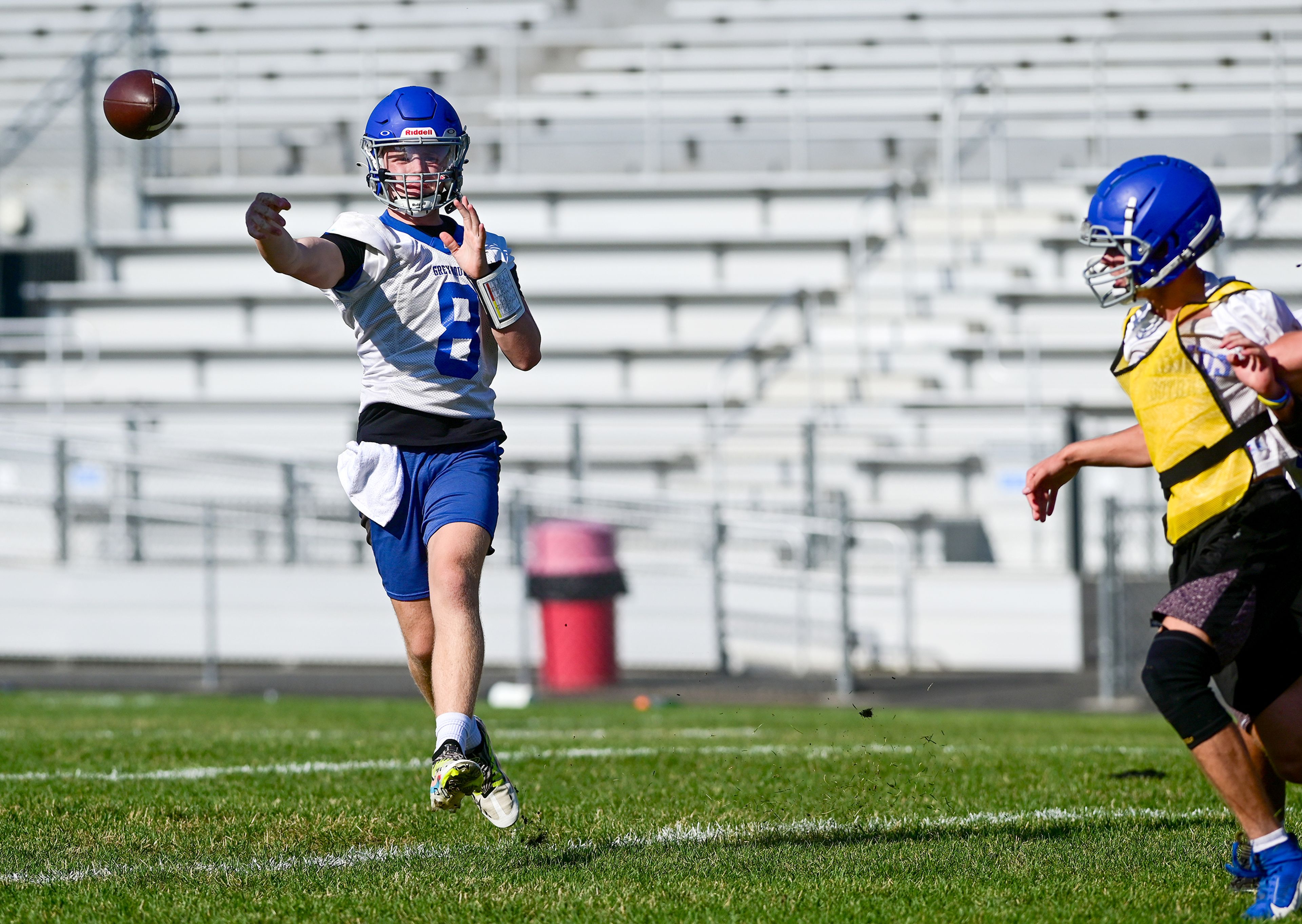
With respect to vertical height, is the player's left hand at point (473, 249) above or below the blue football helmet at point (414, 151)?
below

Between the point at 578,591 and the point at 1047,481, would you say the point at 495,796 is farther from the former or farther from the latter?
the point at 578,591

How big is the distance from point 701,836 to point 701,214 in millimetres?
15483

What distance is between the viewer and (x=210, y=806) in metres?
5.48

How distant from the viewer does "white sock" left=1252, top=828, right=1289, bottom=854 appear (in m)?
3.75

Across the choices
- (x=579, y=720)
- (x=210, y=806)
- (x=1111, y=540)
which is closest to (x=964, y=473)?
(x=1111, y=540)

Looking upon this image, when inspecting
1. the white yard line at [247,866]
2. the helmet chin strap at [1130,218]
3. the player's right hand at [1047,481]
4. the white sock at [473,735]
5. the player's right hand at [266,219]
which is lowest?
the white yard line at [247,866]

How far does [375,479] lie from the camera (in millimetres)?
4879

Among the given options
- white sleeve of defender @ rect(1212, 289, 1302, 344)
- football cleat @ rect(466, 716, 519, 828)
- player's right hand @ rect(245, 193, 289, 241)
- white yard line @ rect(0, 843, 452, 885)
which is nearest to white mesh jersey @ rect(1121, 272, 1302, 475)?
white sleeve of defender @ rect(1212, 289, 1302, 344)

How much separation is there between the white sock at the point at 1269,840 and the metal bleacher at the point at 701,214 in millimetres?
11416

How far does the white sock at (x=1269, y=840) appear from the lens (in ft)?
12.3

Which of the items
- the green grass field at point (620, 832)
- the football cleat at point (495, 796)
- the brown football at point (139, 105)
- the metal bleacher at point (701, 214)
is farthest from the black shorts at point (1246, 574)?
the metal bleacher at point (701, 214)

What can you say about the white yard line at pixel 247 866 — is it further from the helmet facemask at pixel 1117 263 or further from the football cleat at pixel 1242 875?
the helmet facemask at pixel 1117 263

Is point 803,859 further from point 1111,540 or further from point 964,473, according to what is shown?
point 964,473

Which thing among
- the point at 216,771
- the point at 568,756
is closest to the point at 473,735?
the point at 216,771
